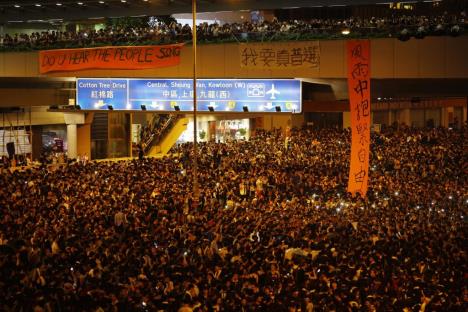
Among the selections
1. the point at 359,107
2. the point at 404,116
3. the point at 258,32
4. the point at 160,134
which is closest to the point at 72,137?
the point at 160,134

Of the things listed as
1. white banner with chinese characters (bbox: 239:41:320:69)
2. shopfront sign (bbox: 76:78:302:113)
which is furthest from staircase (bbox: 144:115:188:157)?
white banner with chinese characters (bbox: 239:41:320:69)

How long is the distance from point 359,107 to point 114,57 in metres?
9.59

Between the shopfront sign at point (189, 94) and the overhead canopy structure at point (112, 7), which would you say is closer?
the shopfront sign at point (189, 94)

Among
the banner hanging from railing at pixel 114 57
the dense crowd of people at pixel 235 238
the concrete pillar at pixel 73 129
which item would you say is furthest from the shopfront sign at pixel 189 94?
the concrete pillar at pixel 73 129

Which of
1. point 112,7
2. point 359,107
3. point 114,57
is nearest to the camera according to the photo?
point 359,107

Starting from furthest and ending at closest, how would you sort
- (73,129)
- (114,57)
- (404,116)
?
(404,116) < (73,129) < (114,57)

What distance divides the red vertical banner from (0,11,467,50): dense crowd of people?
354 cm

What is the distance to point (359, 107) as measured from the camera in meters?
19.0

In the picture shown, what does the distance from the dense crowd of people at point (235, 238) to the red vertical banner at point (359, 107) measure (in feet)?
2.33

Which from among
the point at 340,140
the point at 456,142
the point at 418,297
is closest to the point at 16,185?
the point at 418,297

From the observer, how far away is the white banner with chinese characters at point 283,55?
901 inches

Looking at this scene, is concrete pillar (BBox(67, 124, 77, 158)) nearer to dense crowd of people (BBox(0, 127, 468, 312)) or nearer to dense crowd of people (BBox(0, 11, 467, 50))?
dense crowd of people (BBox(0, 11, 467, 50))

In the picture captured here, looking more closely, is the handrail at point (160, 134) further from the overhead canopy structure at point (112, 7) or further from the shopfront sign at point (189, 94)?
the shopfront sign at point (189, 94)

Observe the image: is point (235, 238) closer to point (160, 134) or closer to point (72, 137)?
point (72, 137)
